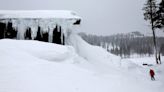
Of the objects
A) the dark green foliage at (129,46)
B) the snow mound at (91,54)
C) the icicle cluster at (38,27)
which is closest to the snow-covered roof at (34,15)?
the icicle cluster at (38,27)

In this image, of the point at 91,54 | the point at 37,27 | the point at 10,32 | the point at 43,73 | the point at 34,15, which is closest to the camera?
the point at 43,73

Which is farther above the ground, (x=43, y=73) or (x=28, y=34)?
(x=28, y=34)

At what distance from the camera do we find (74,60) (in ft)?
42.0

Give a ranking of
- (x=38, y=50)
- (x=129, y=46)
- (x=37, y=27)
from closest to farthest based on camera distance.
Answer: (x=38, y=50) → (x=37, y=27) → (x=129, y=46)

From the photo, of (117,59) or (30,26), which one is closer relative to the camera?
(30,26)

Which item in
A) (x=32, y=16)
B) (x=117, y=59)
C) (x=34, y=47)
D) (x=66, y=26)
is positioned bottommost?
(x=117, y=59)

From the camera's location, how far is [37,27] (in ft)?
55.2

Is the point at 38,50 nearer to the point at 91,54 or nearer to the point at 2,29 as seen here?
the point at 2,29

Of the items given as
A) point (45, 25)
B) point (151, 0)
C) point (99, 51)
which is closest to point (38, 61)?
point (45, 25)

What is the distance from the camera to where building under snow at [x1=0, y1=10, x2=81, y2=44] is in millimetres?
16656

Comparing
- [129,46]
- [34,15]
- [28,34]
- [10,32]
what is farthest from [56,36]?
[129,46]

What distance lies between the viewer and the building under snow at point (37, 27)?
16656 millimetres

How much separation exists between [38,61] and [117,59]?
38.3ft

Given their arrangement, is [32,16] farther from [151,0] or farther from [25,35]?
[151,0]
